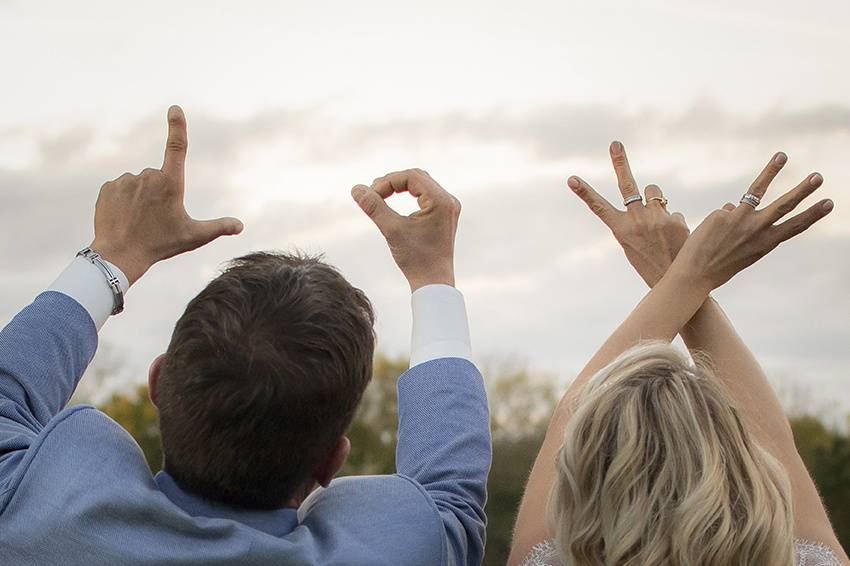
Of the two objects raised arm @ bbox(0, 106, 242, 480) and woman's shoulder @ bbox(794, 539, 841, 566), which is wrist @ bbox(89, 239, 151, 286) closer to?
raised arm @ bbox(0, 106, 242, 480)

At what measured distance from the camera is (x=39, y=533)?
224 cm

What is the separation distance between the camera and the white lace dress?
110 inches

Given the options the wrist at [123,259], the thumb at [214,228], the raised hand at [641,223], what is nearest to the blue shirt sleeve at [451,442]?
the thumb at [214,228]

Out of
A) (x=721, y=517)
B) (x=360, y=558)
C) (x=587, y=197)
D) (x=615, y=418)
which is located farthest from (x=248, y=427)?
(x=587, y=197)

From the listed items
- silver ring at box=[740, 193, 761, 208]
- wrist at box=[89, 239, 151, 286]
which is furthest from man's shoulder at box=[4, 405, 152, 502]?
silver ring at box=[740, 193, 761, 208]

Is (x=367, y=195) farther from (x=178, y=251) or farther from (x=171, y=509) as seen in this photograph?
(x=171, y=509)

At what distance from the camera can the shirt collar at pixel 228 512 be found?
233 cm

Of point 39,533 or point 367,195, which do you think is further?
point 367,195

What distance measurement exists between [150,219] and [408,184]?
65 cm

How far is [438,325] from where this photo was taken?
272 centimetres

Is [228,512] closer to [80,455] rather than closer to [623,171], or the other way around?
[80,455]

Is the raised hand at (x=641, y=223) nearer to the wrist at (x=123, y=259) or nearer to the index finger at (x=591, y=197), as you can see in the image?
the index finger at (x=591, y=197)

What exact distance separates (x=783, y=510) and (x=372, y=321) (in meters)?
0.96

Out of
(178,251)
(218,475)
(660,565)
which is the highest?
(178,251)
